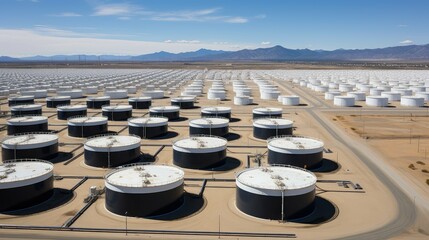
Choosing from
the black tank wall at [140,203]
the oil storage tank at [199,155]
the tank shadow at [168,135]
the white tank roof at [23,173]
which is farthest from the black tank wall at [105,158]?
the tank shadow at [168,135]

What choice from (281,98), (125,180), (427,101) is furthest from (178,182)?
(427,101)

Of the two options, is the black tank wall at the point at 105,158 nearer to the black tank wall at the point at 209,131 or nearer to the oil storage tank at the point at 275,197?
the black tank wall at the point at 209,131

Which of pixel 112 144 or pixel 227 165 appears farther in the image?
pixel 227 165

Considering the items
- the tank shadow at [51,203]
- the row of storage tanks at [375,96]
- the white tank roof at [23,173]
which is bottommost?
the tank shadow at [51,203]

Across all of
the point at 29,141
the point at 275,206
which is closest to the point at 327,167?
the point at 275,206

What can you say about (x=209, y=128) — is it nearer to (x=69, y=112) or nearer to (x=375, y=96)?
(x=69, y=112)

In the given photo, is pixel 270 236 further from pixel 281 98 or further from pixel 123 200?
pixel 281 98
